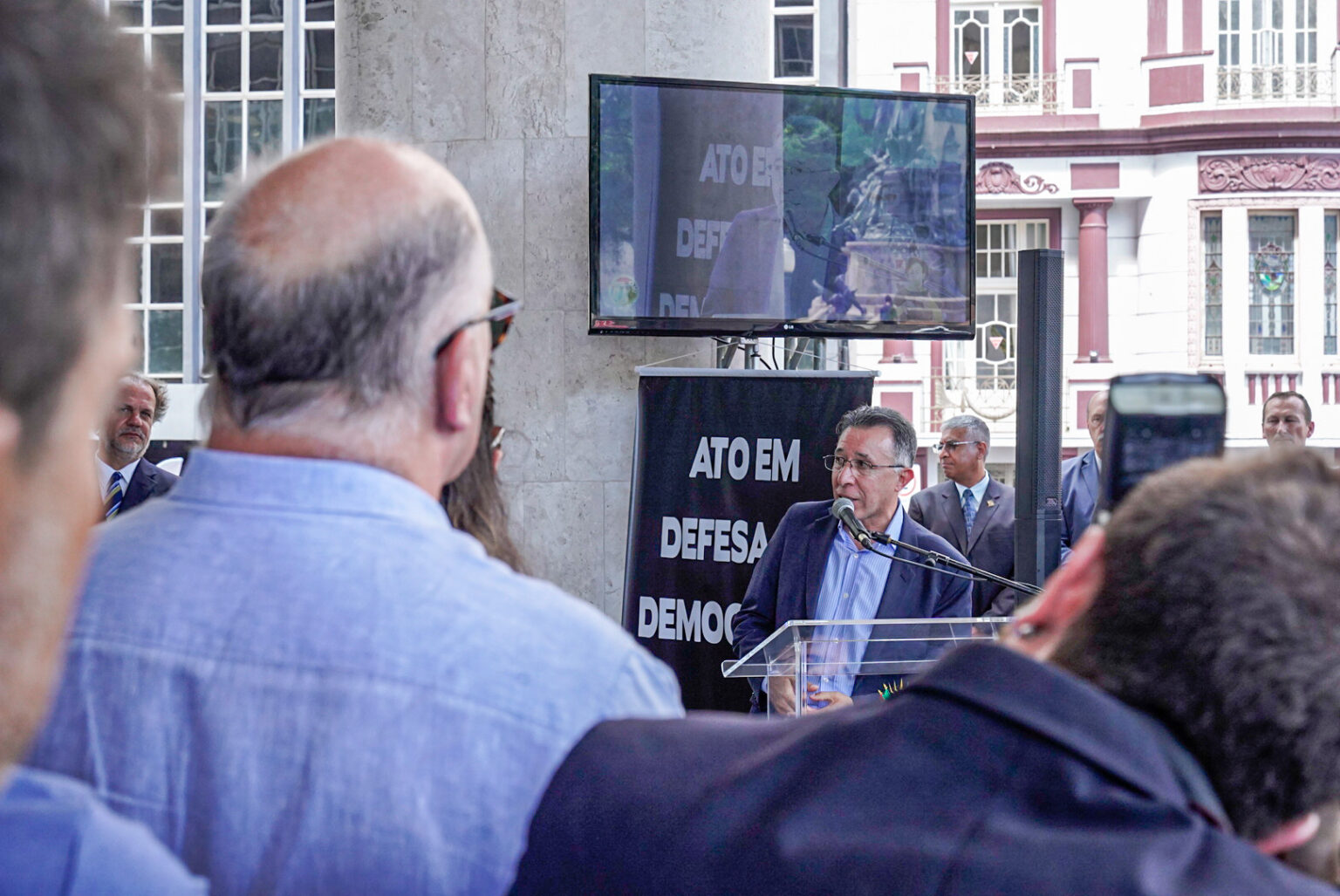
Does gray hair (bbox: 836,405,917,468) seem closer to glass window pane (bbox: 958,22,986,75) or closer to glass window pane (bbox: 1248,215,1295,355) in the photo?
glass window pane (bbox: 1248,215,1295,355)

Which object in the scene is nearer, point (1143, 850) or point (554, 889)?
point (1143, 850)

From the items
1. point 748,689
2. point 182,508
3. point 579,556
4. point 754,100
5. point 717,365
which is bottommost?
point 748,689

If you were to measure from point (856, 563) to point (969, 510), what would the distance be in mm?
2496

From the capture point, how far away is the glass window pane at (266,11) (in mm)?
11156

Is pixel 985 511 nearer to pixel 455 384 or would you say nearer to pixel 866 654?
pixel 866 654

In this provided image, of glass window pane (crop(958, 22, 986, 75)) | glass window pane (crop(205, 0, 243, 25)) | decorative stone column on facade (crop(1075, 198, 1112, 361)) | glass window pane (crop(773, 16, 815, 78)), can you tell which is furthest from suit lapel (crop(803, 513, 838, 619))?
glass window pane (crop(958, 22, 986, 75))

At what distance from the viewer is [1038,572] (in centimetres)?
320

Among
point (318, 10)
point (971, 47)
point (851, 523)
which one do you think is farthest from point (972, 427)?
point (971, 47)

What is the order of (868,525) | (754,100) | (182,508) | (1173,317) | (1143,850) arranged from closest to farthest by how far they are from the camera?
(1143,850)
(182,508)
(868,525)
(754,100)
(1173,317)

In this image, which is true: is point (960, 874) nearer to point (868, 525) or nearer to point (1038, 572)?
point (1038, 572)

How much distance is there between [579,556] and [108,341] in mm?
4041

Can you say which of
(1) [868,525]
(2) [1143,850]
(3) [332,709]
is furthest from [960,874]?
(1) [868,525]

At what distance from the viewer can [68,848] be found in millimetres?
559

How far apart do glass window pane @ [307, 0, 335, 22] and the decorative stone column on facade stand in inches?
305
